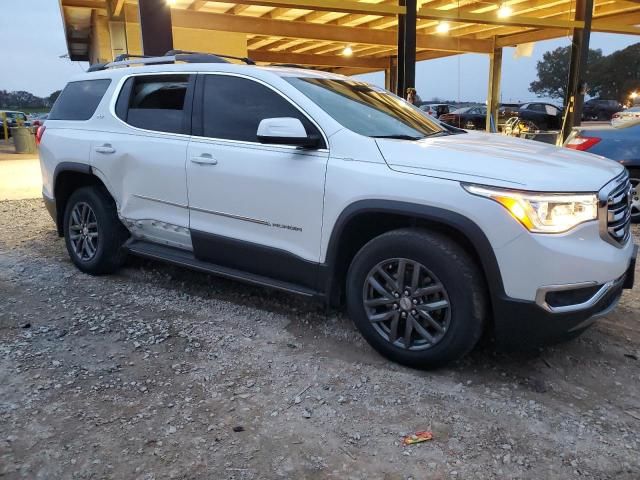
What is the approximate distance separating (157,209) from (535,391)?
295cm

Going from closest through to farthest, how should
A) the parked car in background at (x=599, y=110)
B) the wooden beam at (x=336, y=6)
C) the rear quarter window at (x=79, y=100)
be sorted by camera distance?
the rear quarter window at (x=79, y=100) → the wooden beam at (x=336, y=6) → the parked car in background at (x=599, y=110)

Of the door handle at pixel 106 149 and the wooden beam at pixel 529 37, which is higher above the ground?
the wooden beam at pixel 529 37

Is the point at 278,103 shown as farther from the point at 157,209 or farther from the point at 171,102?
Result: the point at 157,209

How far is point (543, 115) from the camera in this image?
23594mm

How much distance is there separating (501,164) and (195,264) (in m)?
2.32

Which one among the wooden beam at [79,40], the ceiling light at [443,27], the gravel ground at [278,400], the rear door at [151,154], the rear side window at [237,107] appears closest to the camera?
the gravel ground at [278,400]

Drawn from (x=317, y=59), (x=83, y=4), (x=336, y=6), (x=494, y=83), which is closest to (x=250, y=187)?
(x=336, y=6)

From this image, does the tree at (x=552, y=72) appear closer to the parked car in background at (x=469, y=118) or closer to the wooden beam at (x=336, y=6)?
the parked car in background at (x=469, y=118)

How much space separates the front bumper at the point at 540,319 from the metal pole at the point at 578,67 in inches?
445

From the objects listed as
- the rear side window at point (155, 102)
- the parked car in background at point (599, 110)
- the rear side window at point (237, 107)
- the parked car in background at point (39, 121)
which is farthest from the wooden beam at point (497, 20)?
the parked car in background at point (599, 110)

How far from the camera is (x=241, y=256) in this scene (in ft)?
12.6

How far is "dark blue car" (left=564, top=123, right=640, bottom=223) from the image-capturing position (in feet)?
22.1

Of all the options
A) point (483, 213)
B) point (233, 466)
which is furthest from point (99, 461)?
point (483, 213)

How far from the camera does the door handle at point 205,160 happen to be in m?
3.84
